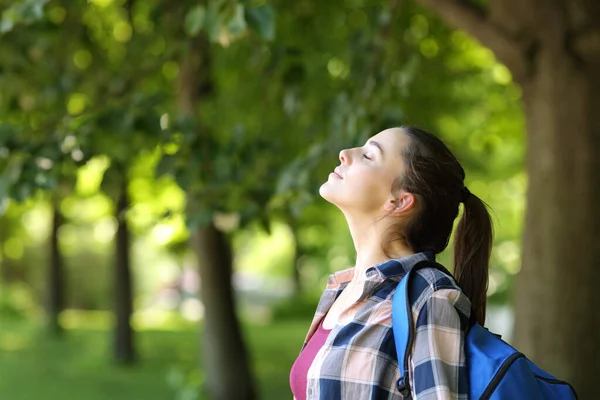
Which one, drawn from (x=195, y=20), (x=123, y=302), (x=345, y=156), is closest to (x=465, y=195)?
(x=345, y=156)

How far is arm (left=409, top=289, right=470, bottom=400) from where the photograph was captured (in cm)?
182

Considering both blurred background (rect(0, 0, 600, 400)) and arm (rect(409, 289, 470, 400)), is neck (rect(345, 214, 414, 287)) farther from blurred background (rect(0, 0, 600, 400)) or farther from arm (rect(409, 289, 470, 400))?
blurred background (rect(0, 0, 600, 400))

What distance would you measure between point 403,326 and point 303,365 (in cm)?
37

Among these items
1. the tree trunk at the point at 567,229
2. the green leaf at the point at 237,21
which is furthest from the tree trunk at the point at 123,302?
the green leaf at the point at 237,21

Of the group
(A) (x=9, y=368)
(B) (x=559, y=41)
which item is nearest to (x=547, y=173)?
(B) (x=559, y=41)

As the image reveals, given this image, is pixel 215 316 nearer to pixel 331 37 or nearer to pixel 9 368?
pixel 331 37

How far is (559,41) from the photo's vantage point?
4805mm

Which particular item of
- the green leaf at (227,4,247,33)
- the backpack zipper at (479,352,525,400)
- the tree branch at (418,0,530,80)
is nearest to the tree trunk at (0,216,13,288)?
the tree branch at (418,0,530,80)

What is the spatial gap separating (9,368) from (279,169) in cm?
745

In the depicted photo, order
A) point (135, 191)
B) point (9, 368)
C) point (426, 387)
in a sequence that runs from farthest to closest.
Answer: point (135, 191), point (9, 368), point (426, 387)

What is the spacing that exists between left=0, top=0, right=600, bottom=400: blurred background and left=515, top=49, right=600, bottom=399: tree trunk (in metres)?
0.02

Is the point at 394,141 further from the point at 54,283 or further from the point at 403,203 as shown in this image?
the point at 54,283

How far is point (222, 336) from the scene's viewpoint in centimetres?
860

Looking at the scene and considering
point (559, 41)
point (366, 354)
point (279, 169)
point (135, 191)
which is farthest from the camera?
point (135, 191)
